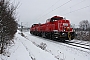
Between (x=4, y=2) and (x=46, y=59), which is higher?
(x=4, y=2)

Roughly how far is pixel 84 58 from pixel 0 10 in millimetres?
5592

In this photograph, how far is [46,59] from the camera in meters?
7.35

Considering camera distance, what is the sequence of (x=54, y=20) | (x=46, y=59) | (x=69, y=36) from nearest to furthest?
(x=46, y=59) < (x=69, y=36) < (x=54, y=20)

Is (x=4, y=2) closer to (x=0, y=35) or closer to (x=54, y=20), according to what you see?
(x=0, y=35)

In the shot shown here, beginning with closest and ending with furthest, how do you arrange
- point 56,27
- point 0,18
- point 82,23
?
1. point 0,18
2. point 56,27
3. point 82,23

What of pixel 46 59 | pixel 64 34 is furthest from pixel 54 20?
pixel 46 59

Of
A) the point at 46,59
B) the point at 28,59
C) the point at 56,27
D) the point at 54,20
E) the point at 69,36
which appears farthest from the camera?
the point at 54,20

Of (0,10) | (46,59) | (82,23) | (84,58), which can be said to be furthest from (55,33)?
(82,23)

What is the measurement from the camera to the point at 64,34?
18891mm

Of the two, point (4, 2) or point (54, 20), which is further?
point (54, 20)

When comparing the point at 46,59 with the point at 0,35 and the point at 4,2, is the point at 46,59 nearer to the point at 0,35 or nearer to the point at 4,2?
the point at 0,35

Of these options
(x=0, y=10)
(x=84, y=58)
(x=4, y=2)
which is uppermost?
(x=4, y=2)

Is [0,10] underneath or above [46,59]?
above

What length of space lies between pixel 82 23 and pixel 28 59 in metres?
104
